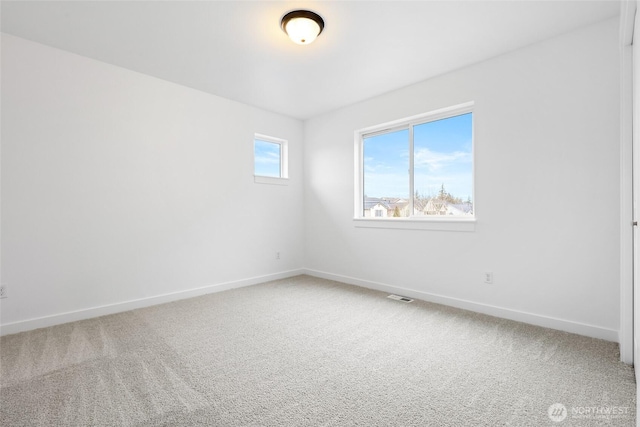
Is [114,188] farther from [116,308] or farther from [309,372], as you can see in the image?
[309,372]

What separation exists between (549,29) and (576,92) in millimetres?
554

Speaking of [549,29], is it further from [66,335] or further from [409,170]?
[66,335]

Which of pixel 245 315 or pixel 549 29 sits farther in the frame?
pixel 245 315

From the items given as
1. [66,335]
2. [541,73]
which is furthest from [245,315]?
[541,73]

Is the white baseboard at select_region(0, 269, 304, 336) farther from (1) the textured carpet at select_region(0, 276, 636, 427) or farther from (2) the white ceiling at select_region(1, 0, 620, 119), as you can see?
(2) the white ceiling at select_region(1, 0, 620, 119)

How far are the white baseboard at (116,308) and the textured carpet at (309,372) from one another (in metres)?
0.12

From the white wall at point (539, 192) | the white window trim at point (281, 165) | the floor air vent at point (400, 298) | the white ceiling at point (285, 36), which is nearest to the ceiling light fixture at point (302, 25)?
the white ceiling at point (285, 36)

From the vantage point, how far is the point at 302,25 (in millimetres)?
2279

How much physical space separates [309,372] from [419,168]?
2.64m

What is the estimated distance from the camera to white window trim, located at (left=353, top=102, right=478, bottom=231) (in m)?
3.11

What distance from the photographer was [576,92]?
243cm

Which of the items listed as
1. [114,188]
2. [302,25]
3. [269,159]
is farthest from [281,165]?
[302,25]

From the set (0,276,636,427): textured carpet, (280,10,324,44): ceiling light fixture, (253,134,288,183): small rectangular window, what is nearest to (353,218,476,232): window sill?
(0,276,636,427): textured carpet

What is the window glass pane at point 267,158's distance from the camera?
438 centimetres
